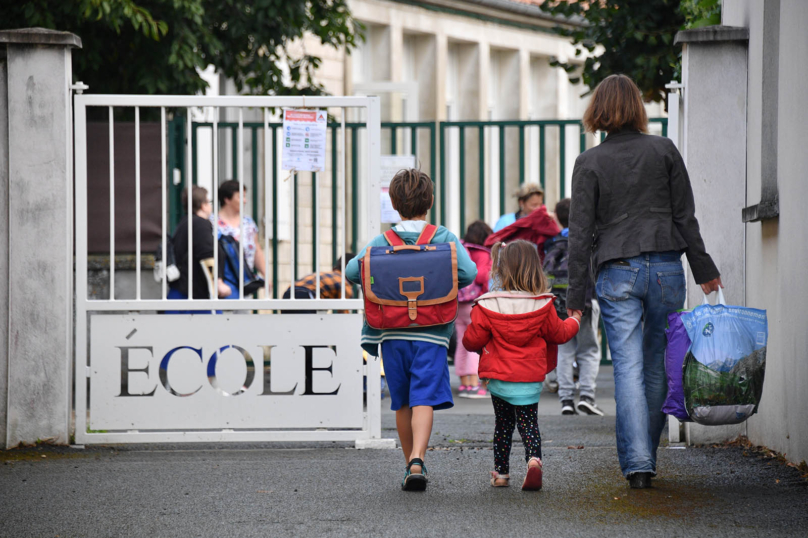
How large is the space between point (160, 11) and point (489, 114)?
1206 centimetres

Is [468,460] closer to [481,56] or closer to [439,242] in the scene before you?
[439,242]

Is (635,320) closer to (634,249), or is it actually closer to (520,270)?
(634,249)

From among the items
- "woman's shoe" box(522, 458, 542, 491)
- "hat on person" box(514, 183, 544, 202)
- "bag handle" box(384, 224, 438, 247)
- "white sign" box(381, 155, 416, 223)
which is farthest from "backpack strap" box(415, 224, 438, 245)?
"white sign" box(381, 155, 416, 223)

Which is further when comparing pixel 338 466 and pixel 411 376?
pixel 338 466

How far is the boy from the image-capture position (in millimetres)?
9266

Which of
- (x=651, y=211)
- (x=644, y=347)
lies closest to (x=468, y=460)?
(x=644, y=347)

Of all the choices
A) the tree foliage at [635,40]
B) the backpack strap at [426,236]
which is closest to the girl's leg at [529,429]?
the backpack strap at [426,236]

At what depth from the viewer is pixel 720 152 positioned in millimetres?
7230

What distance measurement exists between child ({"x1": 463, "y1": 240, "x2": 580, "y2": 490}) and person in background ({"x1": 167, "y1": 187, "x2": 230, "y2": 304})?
12.4 feet

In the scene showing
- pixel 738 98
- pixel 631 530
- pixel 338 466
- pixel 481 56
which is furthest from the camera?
pixel 481 56

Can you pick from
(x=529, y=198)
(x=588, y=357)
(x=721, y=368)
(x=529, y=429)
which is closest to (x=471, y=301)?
(x=529, y=198)

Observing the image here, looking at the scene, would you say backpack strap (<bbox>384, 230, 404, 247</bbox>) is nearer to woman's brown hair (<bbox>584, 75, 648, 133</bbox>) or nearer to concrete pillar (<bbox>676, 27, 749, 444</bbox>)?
woman's brown hair (<bbox>584, 75, 648, 133</bbox>)

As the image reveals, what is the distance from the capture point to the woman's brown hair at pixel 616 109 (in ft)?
18.5

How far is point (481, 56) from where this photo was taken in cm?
2239
